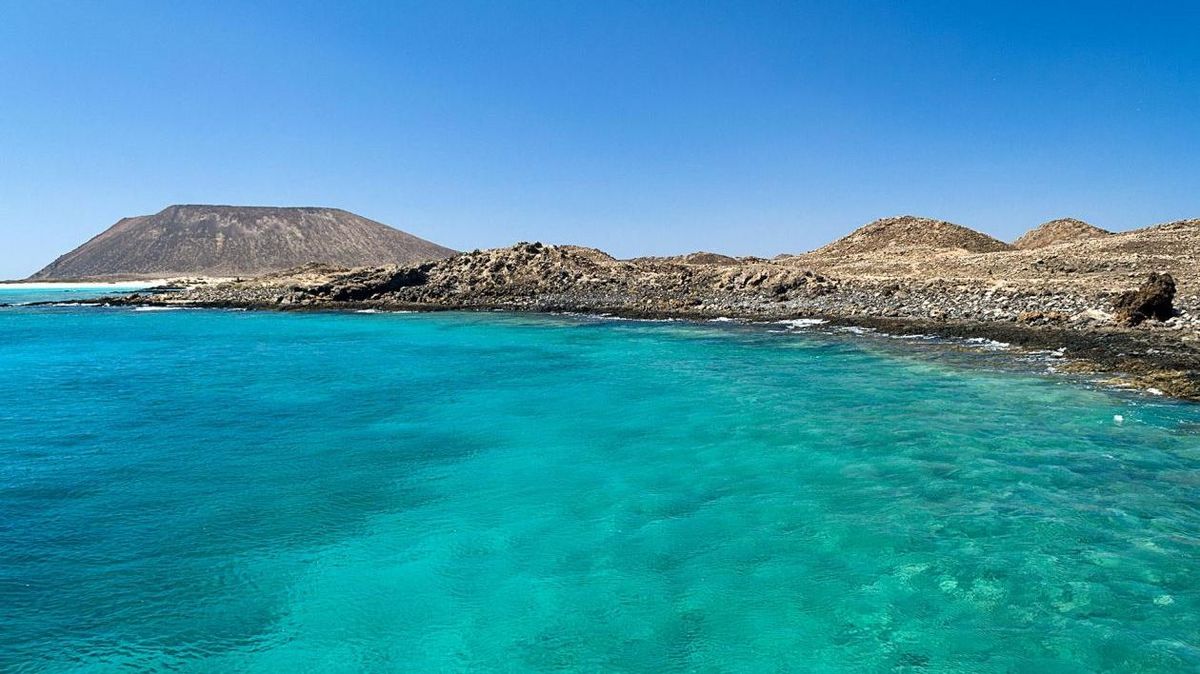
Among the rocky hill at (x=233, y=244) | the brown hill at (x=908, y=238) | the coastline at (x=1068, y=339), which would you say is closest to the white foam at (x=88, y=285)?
the rocky hill at (x=233, y=244)

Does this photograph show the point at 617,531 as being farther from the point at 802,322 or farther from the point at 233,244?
the point at 233,244

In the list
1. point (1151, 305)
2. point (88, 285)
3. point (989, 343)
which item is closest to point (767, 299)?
point (989, 343)

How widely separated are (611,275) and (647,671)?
4688 centimetres

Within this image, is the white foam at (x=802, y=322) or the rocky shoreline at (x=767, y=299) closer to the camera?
the rocky shoreline at (x=767, y=299)

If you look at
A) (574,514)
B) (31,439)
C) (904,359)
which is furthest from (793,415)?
(31,439)

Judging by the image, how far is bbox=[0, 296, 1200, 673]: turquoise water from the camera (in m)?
6.11

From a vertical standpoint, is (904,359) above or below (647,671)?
above

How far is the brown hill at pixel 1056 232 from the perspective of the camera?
180 feet

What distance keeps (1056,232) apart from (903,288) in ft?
108

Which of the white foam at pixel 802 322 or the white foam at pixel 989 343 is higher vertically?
the white foam at pixel 802 322

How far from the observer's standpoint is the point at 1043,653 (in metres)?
5.75

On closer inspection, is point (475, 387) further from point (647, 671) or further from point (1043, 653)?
point (1043, 653)

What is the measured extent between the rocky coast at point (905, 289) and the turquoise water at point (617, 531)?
7357mm

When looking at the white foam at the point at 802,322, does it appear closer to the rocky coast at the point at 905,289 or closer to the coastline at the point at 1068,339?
the coastline at the point at 1068,339
